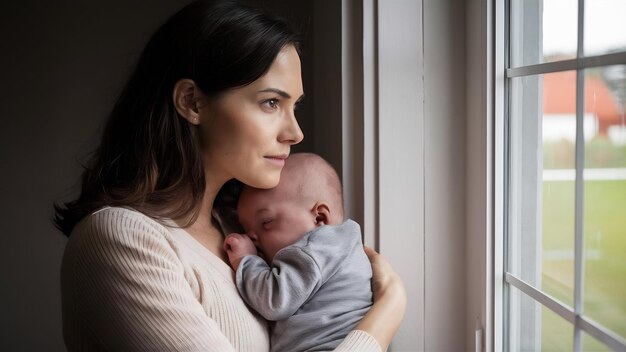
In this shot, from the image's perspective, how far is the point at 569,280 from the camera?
1.15m

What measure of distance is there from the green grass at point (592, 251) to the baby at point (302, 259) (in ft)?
1.29

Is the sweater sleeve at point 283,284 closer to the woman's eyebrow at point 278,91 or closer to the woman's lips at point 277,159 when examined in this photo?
the woman's lips at point 277,159

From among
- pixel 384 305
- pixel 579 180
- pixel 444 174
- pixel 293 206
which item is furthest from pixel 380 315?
pixel 579 180

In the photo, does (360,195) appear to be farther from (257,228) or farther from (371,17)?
(371,17)

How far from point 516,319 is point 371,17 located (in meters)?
0.74

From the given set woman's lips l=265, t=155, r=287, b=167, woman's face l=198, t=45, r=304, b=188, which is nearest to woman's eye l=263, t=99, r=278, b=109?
woman's face l=198, t=45, r=304, b=188

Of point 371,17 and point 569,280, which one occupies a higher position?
point 371,17

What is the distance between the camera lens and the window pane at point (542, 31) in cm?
112

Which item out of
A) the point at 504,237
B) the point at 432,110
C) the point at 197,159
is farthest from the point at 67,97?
the point at 504,237

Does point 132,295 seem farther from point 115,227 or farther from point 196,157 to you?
point 196,157

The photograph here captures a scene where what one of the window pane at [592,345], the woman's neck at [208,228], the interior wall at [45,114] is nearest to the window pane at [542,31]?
the window pane at [592,345]

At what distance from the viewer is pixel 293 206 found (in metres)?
1.50

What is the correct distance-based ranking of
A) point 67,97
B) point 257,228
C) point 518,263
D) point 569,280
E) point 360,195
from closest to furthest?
1. point 569,280
2. point 518,263
3. point 257,228
4. point 360,195
5. point 67,97

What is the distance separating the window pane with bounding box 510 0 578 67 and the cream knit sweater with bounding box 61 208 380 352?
62 cm
